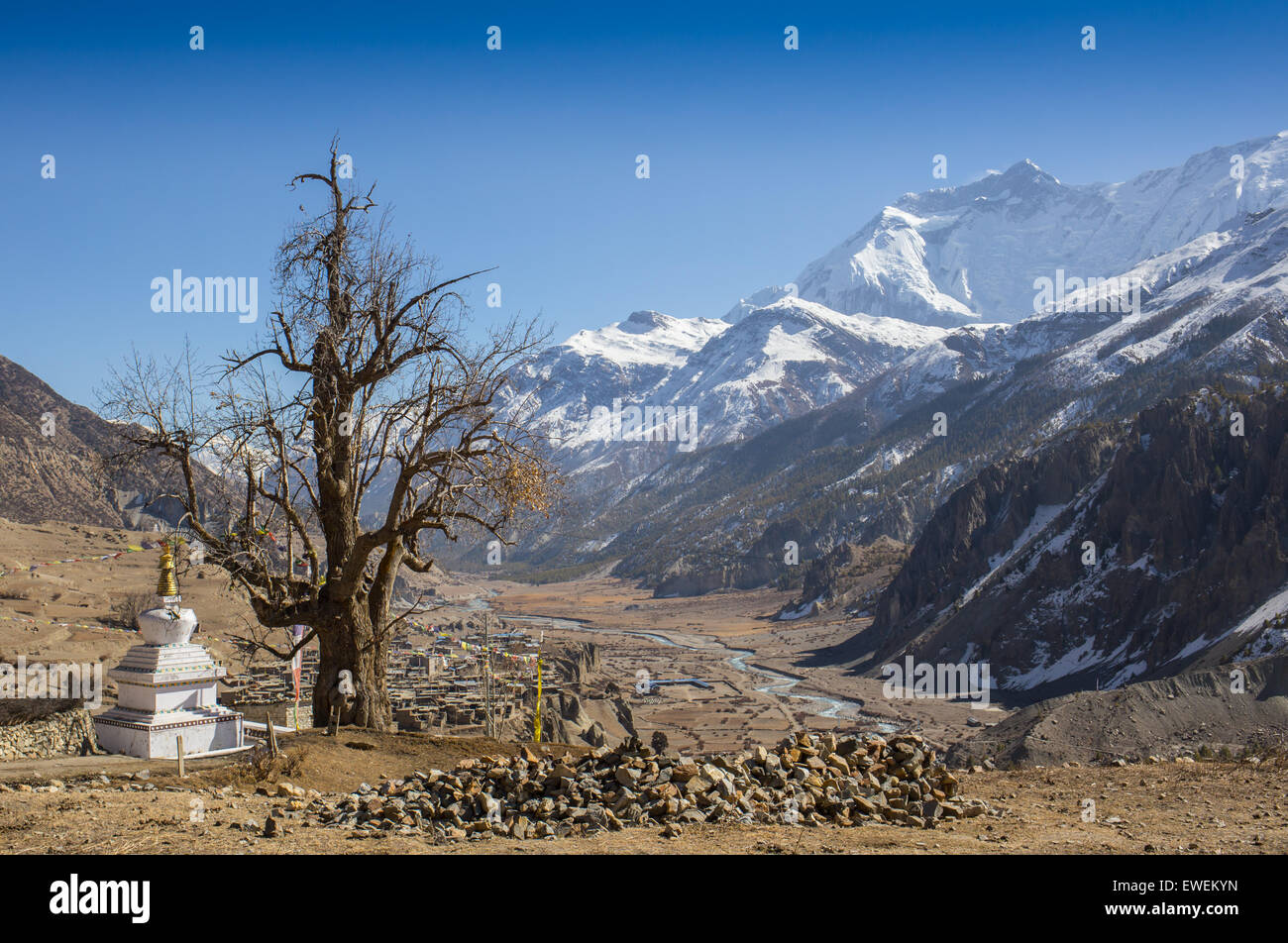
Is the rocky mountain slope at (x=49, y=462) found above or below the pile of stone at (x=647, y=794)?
above

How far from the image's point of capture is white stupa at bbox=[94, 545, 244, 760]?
701 inches

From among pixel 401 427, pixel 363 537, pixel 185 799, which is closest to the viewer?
pixel 185 799

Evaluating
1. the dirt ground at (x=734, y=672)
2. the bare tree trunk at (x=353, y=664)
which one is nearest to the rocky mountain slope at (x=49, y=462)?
the dirt ground at (x=734, y=672)

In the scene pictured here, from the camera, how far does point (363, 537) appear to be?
15852 millimetres

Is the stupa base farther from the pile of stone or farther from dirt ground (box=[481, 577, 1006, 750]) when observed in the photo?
dirt ground (box=[481, 577, 1006, 750])

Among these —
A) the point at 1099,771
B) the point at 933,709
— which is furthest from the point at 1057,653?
the point at 1099,771

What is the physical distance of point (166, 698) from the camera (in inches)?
711

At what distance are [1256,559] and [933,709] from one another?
24761 mm

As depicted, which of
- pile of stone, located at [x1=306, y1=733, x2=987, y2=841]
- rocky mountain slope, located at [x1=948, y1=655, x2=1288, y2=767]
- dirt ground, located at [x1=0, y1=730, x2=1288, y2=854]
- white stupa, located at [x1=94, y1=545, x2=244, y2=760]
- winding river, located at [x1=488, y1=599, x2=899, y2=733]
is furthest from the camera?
winding river, located at [x1=488, y1=599, x2=899, y2=733]
